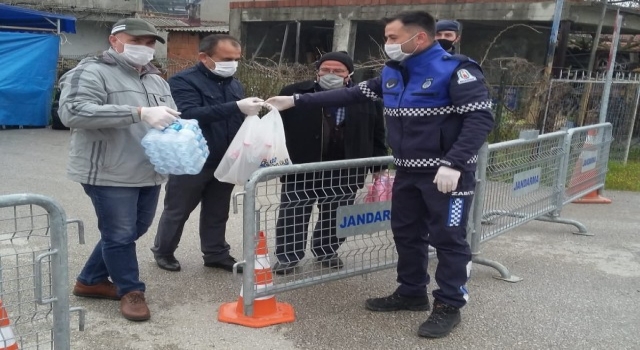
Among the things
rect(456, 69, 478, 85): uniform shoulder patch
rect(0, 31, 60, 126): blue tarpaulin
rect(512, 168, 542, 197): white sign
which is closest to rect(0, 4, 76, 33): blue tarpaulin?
rect(0, 31, 60, 126): blue tarpaulin

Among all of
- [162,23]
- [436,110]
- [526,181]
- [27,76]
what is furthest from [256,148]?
[162,23]

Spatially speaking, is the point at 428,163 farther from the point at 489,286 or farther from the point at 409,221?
the point at 489,286

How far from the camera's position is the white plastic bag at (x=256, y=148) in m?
3.85

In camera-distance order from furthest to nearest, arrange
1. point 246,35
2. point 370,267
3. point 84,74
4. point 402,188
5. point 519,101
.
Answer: point 246,35 < point 519,101 < point 370,267 < point 402,188 < point 84,74

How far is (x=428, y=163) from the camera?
3.46 m

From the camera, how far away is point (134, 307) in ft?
12.1

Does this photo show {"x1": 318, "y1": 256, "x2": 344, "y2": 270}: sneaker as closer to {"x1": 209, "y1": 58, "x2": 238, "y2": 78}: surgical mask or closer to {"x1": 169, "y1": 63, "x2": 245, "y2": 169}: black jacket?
{"x1": 169, "y1": 63, "x2": 245, "y2": 169}: black jacket

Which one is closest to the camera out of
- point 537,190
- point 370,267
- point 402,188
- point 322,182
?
point 402,188

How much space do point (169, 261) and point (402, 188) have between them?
6.64 feet

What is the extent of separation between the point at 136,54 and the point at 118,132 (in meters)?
0.48

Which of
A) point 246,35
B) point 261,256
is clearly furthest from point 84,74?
point 246,35

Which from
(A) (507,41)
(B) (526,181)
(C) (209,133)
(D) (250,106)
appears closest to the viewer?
(D) (250,106)

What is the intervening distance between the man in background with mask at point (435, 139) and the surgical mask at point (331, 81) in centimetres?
59

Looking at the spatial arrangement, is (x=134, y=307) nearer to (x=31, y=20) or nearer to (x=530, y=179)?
(x=530, y=179)
